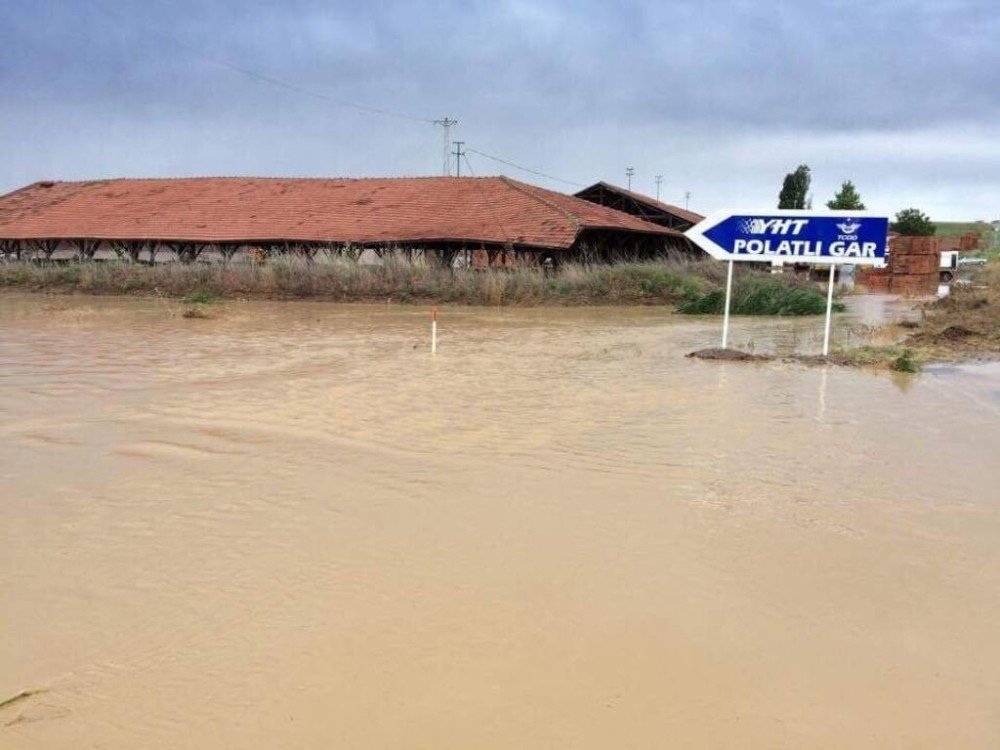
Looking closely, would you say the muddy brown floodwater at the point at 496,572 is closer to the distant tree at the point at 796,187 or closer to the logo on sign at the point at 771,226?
the logo on sign at the point at 771,226

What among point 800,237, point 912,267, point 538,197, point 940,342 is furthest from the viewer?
point 912,267

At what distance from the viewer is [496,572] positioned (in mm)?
4230

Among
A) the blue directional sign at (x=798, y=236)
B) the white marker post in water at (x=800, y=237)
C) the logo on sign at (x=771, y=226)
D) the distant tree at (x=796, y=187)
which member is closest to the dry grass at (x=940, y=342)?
the white marker post in water at (x=800, y=237)

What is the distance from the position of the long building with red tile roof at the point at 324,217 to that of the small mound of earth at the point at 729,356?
15.7 meters

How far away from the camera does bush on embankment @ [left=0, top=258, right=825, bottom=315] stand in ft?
85.9

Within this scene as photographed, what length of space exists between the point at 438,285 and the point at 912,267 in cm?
2378

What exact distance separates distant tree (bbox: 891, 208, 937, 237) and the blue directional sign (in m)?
56.4

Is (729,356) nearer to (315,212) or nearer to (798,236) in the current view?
(798,236)

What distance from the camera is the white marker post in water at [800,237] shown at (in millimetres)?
12172

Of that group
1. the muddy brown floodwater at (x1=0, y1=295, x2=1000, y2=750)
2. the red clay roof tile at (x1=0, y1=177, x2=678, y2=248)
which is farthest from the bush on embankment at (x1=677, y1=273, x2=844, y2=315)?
the muddy brown floodwater at (x1=0, y1=295, x2=1000, y2=750)

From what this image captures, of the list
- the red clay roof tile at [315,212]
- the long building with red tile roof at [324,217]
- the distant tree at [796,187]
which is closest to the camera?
the long building with red tile roof at [324,217]

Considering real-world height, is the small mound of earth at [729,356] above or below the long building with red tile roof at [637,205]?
below

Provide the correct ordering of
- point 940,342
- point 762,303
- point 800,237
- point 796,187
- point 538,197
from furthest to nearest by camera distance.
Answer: point 796,187 < point 538,197 < point 762,303 < point 940,342 < point 800,237

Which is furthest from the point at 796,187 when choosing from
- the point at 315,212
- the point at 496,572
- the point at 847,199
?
the point at 496,572
